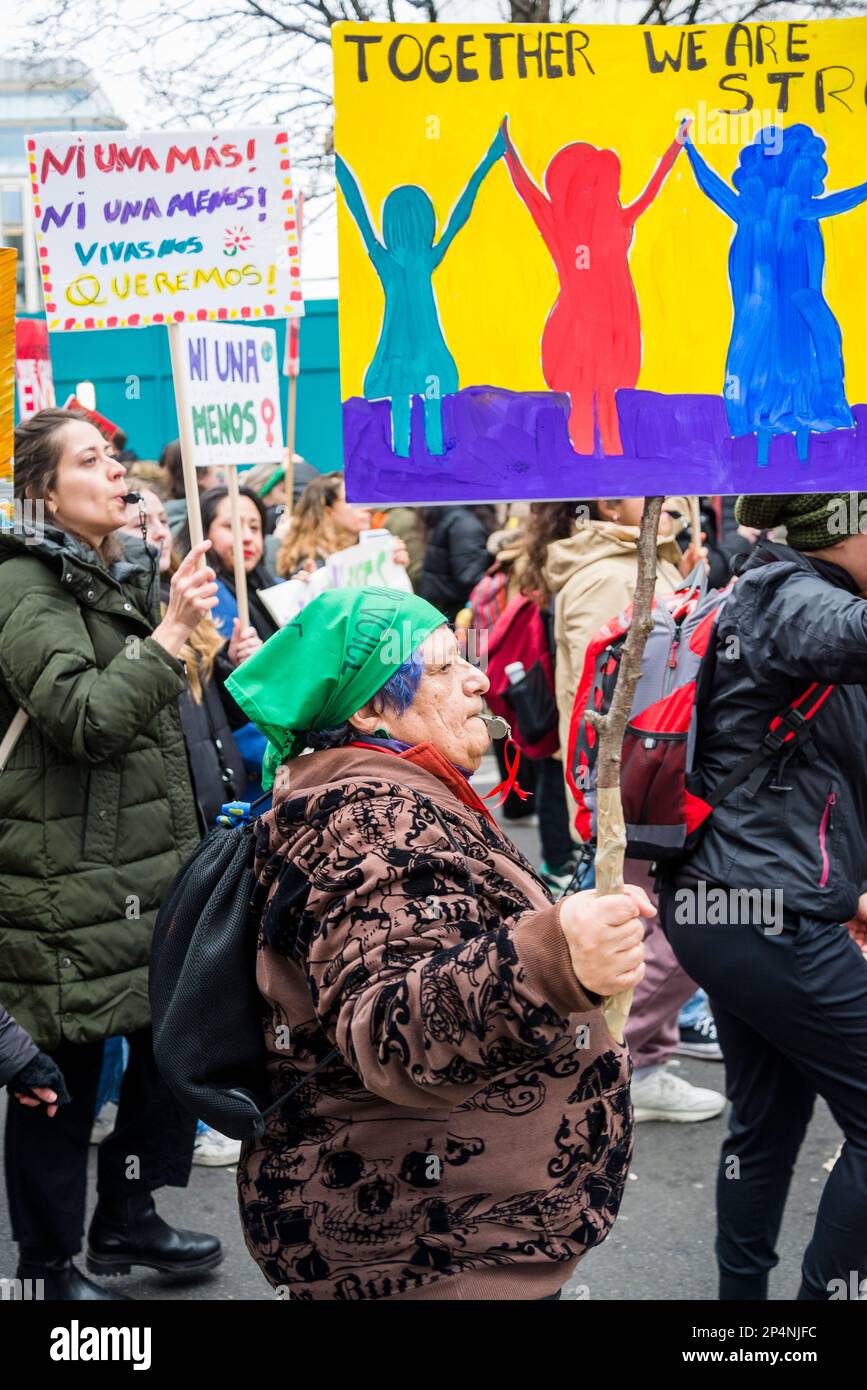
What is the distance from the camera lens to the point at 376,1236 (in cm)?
196

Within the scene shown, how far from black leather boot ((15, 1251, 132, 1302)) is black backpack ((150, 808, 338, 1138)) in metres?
1.49

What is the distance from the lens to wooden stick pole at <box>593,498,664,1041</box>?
176 centimetres

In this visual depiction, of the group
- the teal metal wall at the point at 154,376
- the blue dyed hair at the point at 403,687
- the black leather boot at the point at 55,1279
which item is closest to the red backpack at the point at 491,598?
the black leather boot at the point at 55,1279

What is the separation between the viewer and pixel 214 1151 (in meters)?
4.38

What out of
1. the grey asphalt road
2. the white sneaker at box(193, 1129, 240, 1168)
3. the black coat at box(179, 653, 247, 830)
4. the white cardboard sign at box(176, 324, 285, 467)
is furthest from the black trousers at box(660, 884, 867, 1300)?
the white cardboard sign at box(176, 324, 285, 467)

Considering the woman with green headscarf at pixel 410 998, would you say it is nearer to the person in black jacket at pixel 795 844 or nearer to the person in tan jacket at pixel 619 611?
the person in black jacket at pixel 795 844

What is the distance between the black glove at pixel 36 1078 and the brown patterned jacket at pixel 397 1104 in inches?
29.2

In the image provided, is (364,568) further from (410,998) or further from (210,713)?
(410,998)

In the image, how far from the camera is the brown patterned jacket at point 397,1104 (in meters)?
1.82

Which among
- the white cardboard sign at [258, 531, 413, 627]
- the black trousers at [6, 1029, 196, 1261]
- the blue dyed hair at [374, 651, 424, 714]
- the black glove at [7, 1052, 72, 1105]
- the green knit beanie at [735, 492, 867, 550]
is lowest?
the black trousers at [6, 1029, 196, 1261]

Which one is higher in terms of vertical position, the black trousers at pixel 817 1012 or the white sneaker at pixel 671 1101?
the black trousers at pixel 817 1012

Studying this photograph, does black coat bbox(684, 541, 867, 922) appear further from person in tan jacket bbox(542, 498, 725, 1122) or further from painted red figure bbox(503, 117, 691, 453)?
person in tan jacket bbox(542, 498, 725, 1122)

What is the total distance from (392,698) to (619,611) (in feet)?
8.70
